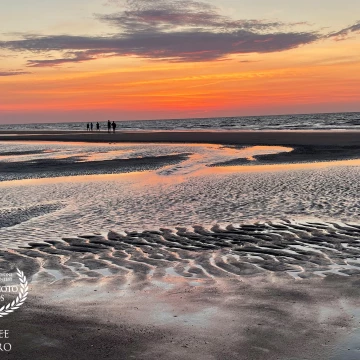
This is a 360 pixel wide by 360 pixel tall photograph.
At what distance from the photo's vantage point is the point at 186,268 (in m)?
9.32

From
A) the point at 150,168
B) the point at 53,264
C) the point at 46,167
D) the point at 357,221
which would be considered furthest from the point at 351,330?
the point at 46,167

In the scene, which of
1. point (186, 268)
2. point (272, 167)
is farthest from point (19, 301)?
point (272, 167)

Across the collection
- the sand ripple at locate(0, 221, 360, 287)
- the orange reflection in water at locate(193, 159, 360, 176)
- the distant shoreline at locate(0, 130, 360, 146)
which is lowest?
the sand ripple at locate(0, 221, 360, 287)

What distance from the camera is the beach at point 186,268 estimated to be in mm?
5840

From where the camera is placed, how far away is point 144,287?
26.5 ft

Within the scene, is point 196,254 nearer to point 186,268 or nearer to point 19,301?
point 186,268

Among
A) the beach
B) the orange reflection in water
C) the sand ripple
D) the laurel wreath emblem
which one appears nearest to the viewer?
the beach

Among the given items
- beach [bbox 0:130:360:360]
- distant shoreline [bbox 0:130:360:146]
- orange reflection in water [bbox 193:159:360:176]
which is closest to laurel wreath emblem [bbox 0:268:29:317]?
beach [bbox 0:130:360:360]

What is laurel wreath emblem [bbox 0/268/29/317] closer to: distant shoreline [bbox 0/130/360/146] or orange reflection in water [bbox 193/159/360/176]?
orange reflection in water [bbox 193/159/360/176]

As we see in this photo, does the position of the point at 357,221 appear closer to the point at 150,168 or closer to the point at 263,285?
the point at 263,285

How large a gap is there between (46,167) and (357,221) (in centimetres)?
2072

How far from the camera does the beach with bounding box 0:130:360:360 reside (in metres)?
5.84

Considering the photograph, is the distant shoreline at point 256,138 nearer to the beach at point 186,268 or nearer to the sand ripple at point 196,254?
the beach at point 186,268

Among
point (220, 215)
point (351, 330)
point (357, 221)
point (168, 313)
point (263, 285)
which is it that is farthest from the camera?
point (220, 215)
